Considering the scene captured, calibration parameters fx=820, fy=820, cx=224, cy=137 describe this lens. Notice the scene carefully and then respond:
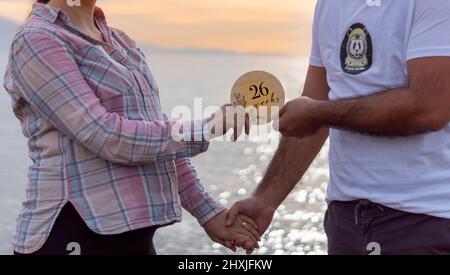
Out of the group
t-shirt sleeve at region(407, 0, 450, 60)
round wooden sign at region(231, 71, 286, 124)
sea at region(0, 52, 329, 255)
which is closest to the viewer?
t-shirt sleeve at region(407, 0, 450, 60)

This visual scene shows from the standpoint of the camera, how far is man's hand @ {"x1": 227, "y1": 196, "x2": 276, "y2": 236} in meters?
2.64

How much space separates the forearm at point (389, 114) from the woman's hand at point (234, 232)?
0.55 metres

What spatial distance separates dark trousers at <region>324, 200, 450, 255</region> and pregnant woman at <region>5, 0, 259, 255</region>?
1.57 ft

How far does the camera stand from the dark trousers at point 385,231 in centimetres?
219

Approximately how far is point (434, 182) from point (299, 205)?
494 centimetres

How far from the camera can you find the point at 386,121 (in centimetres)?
215

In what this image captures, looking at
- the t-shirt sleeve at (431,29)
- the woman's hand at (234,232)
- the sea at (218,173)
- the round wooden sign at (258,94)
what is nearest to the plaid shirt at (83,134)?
the round wooden sign at (258,94)

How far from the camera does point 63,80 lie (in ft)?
6.92

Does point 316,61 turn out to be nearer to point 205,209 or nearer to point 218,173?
point 205,209

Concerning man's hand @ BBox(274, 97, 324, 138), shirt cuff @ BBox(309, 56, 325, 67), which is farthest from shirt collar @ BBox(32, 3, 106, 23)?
shirt cuff @ BBox(309, 56, 325, 67)

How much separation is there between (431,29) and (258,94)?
0.57 m

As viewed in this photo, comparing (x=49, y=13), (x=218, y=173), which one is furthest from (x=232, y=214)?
(x=218, y=173)

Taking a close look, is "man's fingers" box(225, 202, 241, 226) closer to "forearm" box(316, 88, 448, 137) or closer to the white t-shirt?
the white t-shirt
